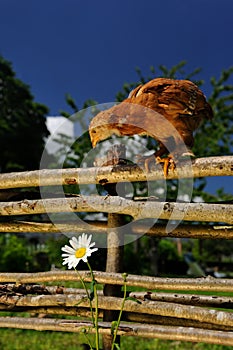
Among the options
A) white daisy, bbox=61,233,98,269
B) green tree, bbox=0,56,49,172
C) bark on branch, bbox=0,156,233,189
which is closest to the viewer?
white daisy, bbox=61,233,98,269

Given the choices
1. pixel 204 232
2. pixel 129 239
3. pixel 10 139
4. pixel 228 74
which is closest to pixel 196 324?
pixel 204 232

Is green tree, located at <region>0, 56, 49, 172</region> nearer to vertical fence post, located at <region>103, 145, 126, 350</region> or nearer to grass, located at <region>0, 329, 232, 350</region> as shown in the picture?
grass, located at <region>0, 329, 232, 350</region>

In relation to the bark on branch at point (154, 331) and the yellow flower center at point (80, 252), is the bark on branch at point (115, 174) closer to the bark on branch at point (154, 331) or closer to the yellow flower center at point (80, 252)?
the yellow flower center at point (80, 252)

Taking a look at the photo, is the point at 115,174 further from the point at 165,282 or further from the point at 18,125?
the point at 18,125

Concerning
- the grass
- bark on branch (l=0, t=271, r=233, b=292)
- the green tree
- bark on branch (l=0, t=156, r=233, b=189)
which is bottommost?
the grass

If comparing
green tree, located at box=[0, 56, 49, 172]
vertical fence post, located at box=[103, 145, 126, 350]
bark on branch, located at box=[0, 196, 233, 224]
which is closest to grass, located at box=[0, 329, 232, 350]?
vertical fence post, located at box=[103, 145, 126, 350]

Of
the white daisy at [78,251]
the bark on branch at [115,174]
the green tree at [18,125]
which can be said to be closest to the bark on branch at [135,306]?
the white daisy at [78,251]

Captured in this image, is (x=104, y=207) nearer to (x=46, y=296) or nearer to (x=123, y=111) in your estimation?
(x=123, y=111)
